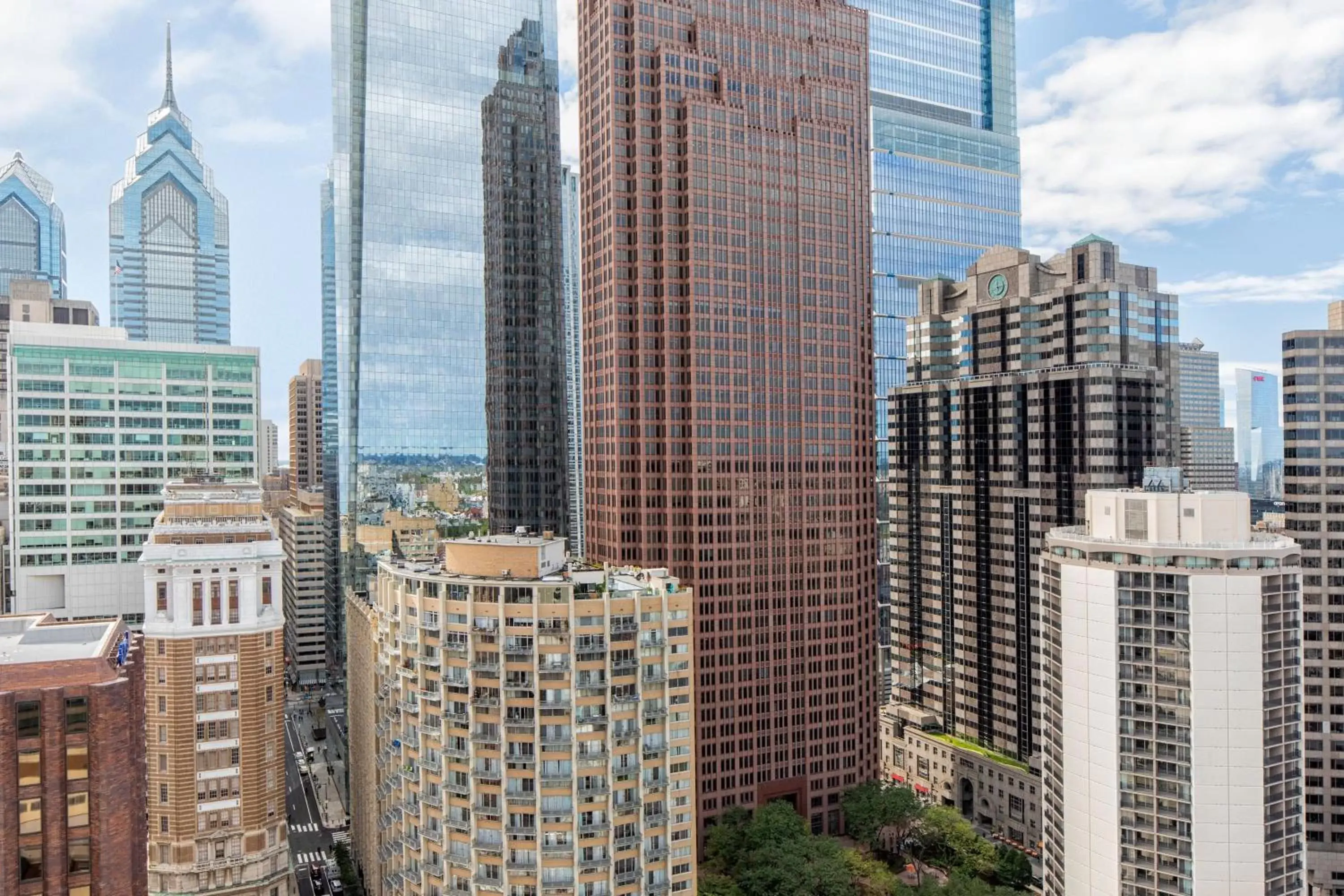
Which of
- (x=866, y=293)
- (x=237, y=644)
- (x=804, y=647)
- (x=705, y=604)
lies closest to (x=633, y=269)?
(x=866, y=293)

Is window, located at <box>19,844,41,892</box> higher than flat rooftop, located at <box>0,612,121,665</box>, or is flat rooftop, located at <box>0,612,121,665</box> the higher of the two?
flat rooftop, located at <box>0,612,121,665</box>

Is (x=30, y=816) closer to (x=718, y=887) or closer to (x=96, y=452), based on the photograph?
(x=718, y=887)

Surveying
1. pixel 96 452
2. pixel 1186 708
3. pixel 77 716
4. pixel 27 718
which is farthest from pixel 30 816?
pixel 96 452

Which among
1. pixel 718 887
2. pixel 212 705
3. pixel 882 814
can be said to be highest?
pixel 212 705

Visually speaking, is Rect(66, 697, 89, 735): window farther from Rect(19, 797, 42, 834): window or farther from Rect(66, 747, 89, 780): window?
Rect(19, 797, 42, 834): window

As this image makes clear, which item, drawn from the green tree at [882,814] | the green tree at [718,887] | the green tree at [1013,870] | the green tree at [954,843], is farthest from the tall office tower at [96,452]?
the green tree at [1013,870]

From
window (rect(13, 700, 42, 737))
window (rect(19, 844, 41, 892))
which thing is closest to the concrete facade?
window (rect(19, 844, 41, 892))

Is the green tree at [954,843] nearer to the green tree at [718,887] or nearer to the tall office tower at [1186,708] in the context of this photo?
the green tree at [718,887]
